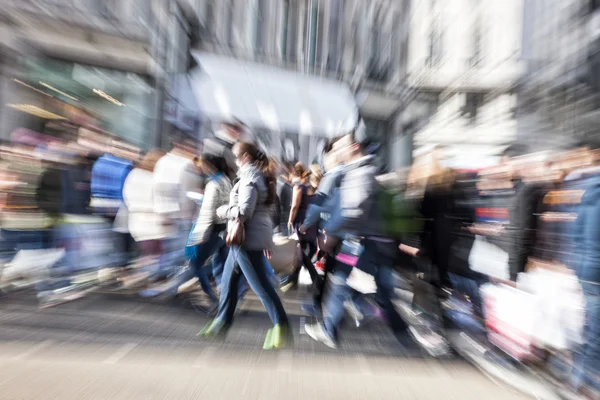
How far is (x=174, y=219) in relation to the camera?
5254mm

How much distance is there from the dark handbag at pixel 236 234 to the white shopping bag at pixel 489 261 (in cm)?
198

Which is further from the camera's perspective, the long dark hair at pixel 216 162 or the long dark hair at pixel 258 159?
the long dark hair at pixel 216 162

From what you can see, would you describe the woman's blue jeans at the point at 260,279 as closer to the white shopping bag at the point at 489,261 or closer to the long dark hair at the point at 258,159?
the long dark hair at the point at 258,159

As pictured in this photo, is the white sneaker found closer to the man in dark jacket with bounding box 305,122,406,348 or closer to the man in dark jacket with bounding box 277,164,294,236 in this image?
the man in dark jacket with bounding box 305,122,406,348

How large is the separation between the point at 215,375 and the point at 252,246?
3.33 feet

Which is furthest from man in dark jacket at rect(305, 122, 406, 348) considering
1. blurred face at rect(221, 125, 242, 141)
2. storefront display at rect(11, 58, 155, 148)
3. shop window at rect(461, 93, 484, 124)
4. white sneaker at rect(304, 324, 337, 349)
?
shop window at rect(461, 93, 484, 124)

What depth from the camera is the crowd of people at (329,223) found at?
12.6 feet

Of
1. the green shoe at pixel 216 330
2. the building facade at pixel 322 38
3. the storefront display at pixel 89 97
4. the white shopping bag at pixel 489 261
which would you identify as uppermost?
the building facade at pixel 322 38

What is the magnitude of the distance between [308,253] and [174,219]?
6.15 ft

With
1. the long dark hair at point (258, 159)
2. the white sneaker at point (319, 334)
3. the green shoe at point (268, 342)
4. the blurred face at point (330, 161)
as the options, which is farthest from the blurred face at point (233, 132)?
the white sneaker at point (319, 334)

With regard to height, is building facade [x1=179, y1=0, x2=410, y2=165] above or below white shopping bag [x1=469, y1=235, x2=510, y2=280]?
above

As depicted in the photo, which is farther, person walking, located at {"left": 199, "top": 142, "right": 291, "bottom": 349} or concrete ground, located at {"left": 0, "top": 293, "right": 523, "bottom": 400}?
person walking, located at {"left": 199, "top": 142, "right": 291, "bottom": 349}

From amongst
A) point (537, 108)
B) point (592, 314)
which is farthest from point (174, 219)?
point (537, 108)

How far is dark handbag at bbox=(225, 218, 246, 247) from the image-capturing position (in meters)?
3.80
